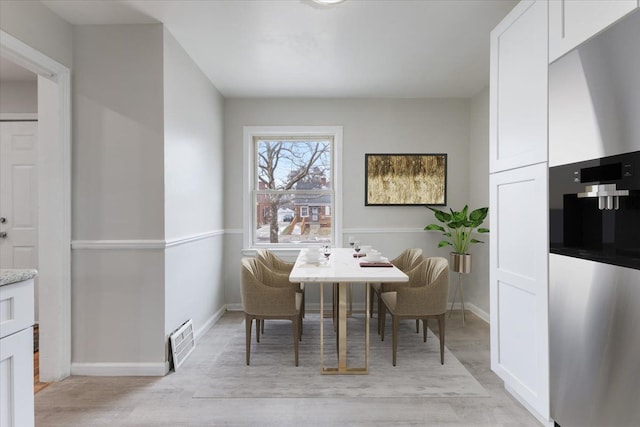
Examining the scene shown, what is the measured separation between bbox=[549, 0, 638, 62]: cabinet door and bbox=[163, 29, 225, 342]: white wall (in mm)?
2604

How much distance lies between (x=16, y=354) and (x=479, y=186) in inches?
170

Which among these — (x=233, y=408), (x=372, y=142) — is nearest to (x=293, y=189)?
(x=372, y=142)

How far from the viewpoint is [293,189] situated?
4.59 metres

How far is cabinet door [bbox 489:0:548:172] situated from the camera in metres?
1.86

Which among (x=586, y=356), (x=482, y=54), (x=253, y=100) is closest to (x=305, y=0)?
(x=482, y=54)

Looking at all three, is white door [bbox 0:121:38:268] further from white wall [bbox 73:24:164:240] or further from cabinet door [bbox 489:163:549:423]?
cabinet door [bbox 489:163:549:423]

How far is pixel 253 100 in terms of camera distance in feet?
14.6

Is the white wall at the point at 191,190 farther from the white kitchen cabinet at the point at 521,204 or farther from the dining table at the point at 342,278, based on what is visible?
the white kitchen cabinet at the point at 521,204

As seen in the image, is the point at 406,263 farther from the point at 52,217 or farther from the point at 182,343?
the point at 52,217

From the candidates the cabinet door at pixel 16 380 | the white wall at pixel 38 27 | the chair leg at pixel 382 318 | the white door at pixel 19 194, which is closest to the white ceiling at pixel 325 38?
the white wall at pixel 38 27

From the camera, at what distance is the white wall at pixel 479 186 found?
13.2 ft

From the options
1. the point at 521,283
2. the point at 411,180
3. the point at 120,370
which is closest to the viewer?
the point at 521,283

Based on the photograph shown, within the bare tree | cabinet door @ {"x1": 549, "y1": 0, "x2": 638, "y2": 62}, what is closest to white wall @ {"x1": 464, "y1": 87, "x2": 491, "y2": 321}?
the bare tree

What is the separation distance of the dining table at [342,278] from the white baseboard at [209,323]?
1.32m
